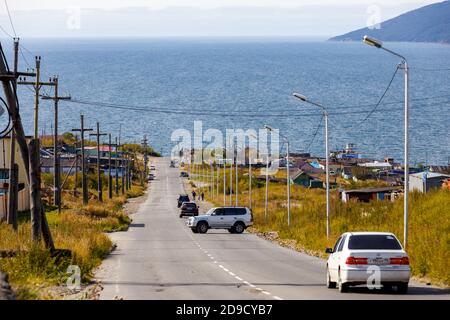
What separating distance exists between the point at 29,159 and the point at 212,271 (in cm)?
688

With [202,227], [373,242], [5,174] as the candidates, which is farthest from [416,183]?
[373,242]

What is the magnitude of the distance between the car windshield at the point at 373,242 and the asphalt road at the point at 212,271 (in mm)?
1055

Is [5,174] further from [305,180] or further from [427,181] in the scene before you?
[305,180]

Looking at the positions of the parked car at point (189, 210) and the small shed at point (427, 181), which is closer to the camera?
the parked car at point (189, 210)

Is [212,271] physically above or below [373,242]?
below

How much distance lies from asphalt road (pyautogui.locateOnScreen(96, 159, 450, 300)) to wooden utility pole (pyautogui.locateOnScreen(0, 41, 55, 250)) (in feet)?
7.43

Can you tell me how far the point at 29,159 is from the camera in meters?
31.7

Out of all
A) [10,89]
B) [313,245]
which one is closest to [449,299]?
[10,89]

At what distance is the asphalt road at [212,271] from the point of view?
2258 centimetres

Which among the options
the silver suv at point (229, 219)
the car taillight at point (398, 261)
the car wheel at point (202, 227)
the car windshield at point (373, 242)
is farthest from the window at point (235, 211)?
the car taillight at point (398, 261)

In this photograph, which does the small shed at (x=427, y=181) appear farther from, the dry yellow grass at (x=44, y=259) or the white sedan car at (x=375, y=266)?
the white sedan car at (x=375, y=266)

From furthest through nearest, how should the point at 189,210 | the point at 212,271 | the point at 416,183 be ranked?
the point at 416,183
the point at 189,210
the point at 212,271
